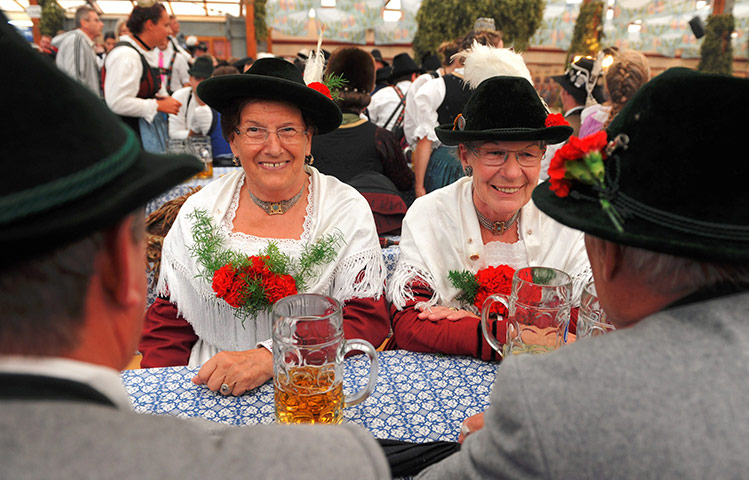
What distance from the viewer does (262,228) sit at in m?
2.09

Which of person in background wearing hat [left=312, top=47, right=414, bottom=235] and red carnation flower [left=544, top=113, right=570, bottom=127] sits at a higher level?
red carnation flower [left=544, top=113, right=570, bottom=127]

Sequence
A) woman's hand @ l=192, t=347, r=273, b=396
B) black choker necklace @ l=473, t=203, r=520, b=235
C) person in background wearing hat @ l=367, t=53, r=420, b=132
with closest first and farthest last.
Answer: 1. woman's hand @ l=192, t=347, r=273, b=396
2. black choker necklace @ l=473, t=203, r=520, b=235
3. person in background wearing hat @ l=367, t=53, r=420, b=132

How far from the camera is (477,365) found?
165cm

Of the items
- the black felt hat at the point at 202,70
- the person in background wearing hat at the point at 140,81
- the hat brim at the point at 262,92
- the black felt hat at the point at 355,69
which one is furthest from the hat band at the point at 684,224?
the black felt hat at the point at 202,70

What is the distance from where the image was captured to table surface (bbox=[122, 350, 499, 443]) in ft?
4.46

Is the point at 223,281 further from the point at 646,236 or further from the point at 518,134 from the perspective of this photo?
the point at 646,236

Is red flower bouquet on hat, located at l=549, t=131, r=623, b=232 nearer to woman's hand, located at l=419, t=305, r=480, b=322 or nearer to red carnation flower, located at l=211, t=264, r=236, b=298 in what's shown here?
woman's hand, located at l=419, t=305, r=480, b=322

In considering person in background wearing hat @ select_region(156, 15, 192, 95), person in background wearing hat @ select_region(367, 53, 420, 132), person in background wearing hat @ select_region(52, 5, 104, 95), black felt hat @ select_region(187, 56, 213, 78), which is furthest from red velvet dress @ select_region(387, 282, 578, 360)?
person in background wearing hat @ select_region(156, 15, 192, 95)

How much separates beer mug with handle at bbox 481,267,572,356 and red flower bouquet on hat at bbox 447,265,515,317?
21.1 inches

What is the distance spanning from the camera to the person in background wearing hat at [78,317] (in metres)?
0.49

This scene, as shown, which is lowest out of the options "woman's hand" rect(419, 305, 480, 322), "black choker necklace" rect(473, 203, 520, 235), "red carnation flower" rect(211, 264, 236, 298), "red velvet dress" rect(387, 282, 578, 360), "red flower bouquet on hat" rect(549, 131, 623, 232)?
"red velvet dress" rect(387, 282, 578, 360)

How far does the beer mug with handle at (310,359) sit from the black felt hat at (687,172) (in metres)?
0.64

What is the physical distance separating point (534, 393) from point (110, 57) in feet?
17.0

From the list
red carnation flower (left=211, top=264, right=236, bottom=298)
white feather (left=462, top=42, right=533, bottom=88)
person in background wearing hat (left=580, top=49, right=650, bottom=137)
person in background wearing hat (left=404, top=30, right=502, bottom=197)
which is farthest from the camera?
person in background wearing hat (left=404, top=30, right=502, bottom=197)
